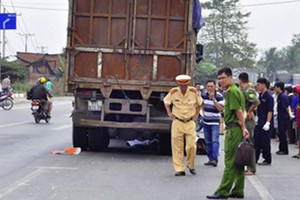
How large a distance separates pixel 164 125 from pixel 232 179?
462 centimetres

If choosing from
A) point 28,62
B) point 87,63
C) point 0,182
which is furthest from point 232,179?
point 28,62

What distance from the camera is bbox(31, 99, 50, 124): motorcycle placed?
80.0 feet

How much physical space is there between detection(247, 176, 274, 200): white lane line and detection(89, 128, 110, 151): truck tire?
422cm

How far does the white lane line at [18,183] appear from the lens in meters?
9.57

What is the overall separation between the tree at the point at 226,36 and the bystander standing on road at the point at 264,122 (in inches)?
2606

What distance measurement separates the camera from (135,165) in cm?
1311

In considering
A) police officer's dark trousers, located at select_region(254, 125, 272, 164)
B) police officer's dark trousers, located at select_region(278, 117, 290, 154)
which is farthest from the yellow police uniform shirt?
police officer's dark trousers, located at select_region(278, 117, 290, 154)

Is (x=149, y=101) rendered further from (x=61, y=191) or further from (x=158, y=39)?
(x=61, y=191)

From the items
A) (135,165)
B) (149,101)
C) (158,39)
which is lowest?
(135,165)

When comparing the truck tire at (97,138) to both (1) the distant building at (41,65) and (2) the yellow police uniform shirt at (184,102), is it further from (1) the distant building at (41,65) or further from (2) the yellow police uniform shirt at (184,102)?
(1) the distant building at (41,65)

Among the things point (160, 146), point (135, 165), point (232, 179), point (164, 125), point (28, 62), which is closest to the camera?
point (232, 179)

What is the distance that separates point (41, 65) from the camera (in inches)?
3415

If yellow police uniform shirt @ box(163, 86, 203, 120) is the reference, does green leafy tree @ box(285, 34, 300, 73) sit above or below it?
above

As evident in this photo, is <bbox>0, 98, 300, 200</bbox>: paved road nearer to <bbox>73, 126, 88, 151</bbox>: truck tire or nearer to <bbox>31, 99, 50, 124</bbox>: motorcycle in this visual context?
<bbox>73, 126, 88, 151</bbox>: truck tire
